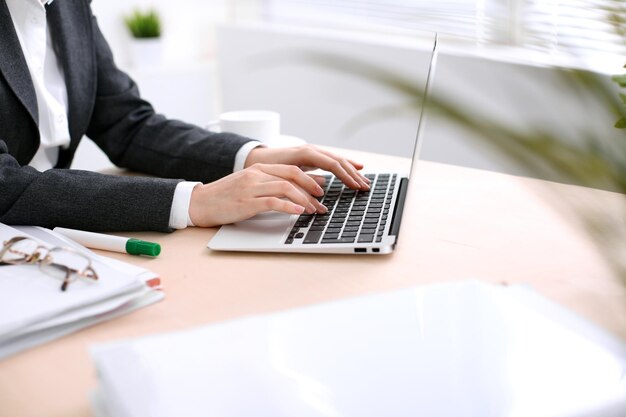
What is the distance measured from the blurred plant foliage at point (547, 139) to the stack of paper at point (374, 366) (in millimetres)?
249

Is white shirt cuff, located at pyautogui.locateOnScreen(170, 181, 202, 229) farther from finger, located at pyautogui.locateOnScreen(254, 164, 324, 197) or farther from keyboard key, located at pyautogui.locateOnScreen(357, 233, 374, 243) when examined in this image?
keyboard key, located at pyautogui.locateOnScreen(357, 233, 374, 243)

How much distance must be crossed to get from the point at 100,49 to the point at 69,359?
92cm

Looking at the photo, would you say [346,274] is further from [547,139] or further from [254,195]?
[547,139]

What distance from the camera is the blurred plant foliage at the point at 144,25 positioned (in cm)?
321

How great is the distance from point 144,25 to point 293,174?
7.74 ft

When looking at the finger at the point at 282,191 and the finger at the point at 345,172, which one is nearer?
the finger at the point at 282,191

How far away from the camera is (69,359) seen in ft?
2.34

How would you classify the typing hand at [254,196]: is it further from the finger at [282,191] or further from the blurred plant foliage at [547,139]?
the blurred plant foliage at [547,139]

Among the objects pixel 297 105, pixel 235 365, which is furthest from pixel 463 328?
pixel 297 105

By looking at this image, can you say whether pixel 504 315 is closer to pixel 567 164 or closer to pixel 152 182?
pixel 567 164

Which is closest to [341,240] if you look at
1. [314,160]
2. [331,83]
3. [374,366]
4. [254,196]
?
[254,196]

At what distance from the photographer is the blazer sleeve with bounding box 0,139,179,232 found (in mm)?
1044

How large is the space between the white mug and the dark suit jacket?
70mm

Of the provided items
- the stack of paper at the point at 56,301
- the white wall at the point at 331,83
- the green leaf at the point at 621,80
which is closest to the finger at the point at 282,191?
the stack of paper at the point at 56,301
